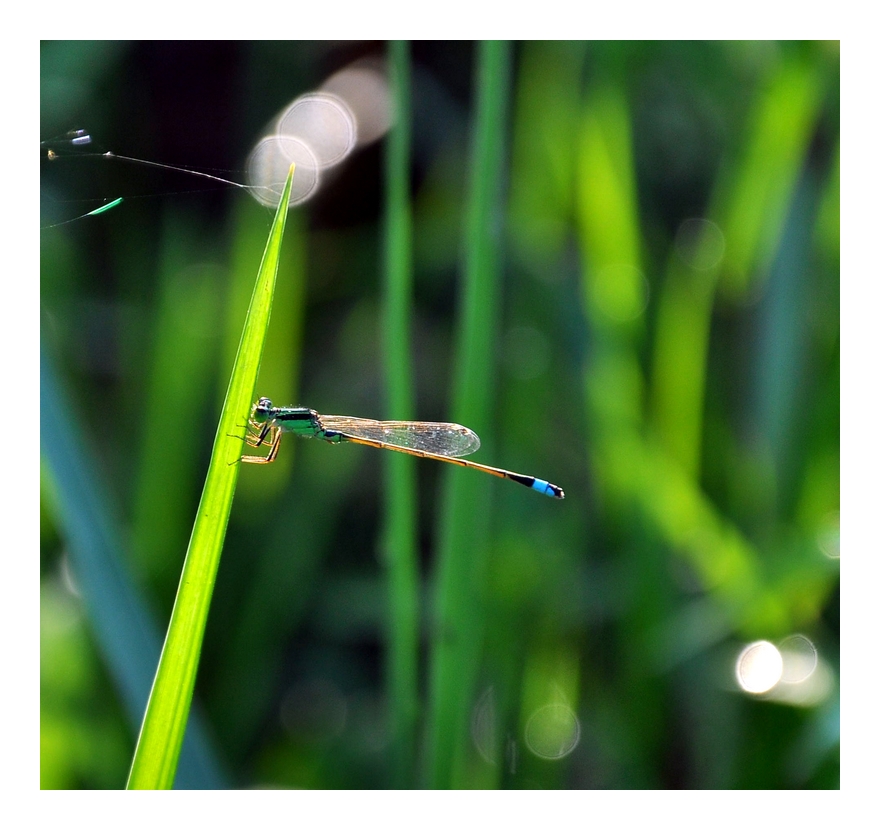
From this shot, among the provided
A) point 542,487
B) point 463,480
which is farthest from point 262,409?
point 542,487

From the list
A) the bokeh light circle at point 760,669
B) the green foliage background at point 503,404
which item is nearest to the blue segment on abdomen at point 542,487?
the green foliage background at point 503,404

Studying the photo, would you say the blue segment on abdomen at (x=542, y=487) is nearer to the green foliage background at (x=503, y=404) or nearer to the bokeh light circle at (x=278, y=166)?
the green foliage background at (x=503, y=404)

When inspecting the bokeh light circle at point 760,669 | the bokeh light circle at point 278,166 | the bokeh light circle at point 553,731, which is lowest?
the bokeh light circle at point 553,731

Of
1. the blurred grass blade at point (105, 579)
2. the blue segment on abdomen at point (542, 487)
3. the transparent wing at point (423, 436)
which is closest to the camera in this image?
the blurred grass blade at point (105, 579)

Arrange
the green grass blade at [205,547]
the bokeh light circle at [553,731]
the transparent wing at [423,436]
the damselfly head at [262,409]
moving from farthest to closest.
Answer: the bokeh light circle at [553,731], the transparent wing at [423,436], the damselfly head at [262,409], the green grass blade at [205,547]

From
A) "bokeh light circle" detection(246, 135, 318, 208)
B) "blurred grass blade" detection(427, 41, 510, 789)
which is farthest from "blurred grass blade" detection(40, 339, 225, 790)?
"bokeh light circle" detection(246, 135, 318, 208)
